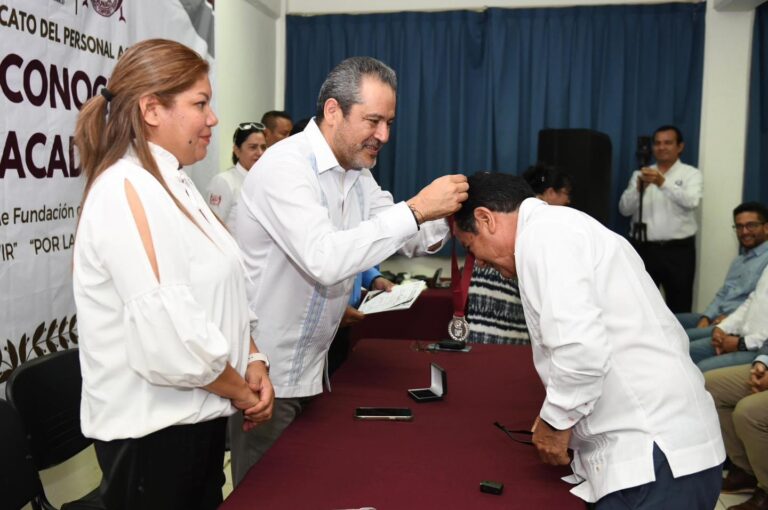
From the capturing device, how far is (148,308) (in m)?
1.23

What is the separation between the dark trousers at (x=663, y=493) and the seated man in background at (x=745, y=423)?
1867 millimetres

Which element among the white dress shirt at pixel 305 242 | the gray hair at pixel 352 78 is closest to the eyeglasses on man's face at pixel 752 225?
the white dress shirt at pixel 305 242

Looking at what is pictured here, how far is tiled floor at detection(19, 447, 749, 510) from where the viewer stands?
8.71 feet

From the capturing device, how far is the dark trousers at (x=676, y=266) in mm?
5258

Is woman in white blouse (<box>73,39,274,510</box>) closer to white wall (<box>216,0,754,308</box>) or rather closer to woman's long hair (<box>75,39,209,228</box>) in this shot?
woman's long hair (<box>75,39,209,228</box>)

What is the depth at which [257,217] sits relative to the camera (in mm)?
1797

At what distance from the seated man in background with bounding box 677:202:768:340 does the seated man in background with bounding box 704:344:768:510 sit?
788 millimetres

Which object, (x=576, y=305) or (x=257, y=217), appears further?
(x=257, y=217)

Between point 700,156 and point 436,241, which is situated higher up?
point 700,156

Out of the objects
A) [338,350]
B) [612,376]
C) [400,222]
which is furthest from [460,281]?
[338,350]

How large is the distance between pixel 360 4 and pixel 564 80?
180 centimetres

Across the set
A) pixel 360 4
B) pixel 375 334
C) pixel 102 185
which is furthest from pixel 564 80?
pixel 102 185

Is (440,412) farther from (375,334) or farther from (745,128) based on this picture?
(745,128)

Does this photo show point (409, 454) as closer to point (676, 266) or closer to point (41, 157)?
point (41, 157)
